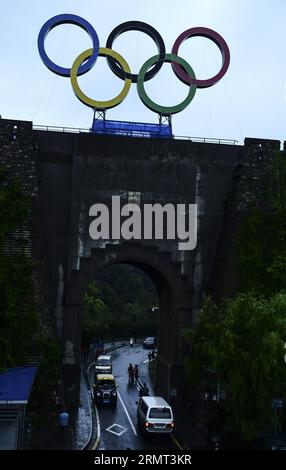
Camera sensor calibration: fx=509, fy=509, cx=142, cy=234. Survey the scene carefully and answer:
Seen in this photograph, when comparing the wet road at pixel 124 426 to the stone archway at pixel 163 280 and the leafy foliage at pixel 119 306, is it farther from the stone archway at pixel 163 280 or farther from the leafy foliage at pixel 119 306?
the leafy foliage at pixel 119 306

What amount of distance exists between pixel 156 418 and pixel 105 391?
28.5 feet

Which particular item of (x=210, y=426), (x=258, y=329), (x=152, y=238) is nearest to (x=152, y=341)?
(x=152, y=238)

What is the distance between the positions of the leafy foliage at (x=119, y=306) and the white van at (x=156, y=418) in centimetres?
3046

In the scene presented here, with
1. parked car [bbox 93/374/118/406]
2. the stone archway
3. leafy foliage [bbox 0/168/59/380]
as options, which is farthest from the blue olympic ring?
parked car [bbox 93/374/118/406]

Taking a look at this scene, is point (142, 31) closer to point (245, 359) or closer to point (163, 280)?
point (163, 280)

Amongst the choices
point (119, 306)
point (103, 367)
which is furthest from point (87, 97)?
point (119, 306)

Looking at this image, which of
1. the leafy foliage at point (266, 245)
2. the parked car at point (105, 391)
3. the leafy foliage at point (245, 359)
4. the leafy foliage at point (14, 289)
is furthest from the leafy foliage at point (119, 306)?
the leafy foliage at point (245, 359)

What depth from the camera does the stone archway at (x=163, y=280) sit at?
105 ft

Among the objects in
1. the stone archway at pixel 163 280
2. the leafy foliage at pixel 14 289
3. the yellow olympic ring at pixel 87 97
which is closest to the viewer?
the leafy foliage at pixel 14 289

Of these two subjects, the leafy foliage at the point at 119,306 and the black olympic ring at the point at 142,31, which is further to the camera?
the leafy foliage at the point at 119,306

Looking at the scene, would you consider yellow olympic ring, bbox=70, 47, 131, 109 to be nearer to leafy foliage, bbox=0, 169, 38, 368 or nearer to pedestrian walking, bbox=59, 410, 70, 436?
leafy foliage, bbox=0, 169, 38, 368

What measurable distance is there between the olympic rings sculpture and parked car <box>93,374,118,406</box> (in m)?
18.5

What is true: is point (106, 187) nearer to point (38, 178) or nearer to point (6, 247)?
point (38, 178)

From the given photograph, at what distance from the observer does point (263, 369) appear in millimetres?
21094
